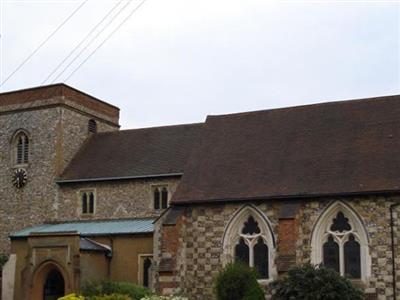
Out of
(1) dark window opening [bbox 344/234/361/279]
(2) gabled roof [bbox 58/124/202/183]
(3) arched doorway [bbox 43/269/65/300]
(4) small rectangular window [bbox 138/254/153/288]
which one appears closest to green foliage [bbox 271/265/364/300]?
(1) dark window opening [bbox 344/234/361/279]

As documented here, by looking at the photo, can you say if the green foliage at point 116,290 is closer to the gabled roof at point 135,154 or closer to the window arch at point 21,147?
the gabled roof at point 135,154

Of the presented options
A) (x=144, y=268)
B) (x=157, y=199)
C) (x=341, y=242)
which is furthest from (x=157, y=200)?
(x=341, y=242)

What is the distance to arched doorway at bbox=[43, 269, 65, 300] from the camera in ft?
117

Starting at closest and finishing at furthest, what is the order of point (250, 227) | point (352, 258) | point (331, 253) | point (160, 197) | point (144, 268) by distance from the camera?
point (352, 258)
point (331, 253)
point (250, 227)
point (144, 268)
point (160, 197)

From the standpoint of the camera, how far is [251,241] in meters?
30.7

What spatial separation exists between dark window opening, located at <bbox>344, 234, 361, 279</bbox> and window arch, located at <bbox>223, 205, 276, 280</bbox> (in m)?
2.87

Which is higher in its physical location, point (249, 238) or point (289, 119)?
point (289, 119)

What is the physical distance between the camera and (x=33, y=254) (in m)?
35.2

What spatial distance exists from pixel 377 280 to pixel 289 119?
906 cm

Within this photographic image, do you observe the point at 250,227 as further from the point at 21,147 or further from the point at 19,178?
the point at 21,147

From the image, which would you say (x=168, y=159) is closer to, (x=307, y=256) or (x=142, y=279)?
(x=142, y=279)

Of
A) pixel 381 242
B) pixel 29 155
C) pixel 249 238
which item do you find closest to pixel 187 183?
pixel 249 238

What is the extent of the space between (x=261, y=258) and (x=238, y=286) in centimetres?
428

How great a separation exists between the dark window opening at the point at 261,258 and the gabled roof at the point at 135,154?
8.21 meters
